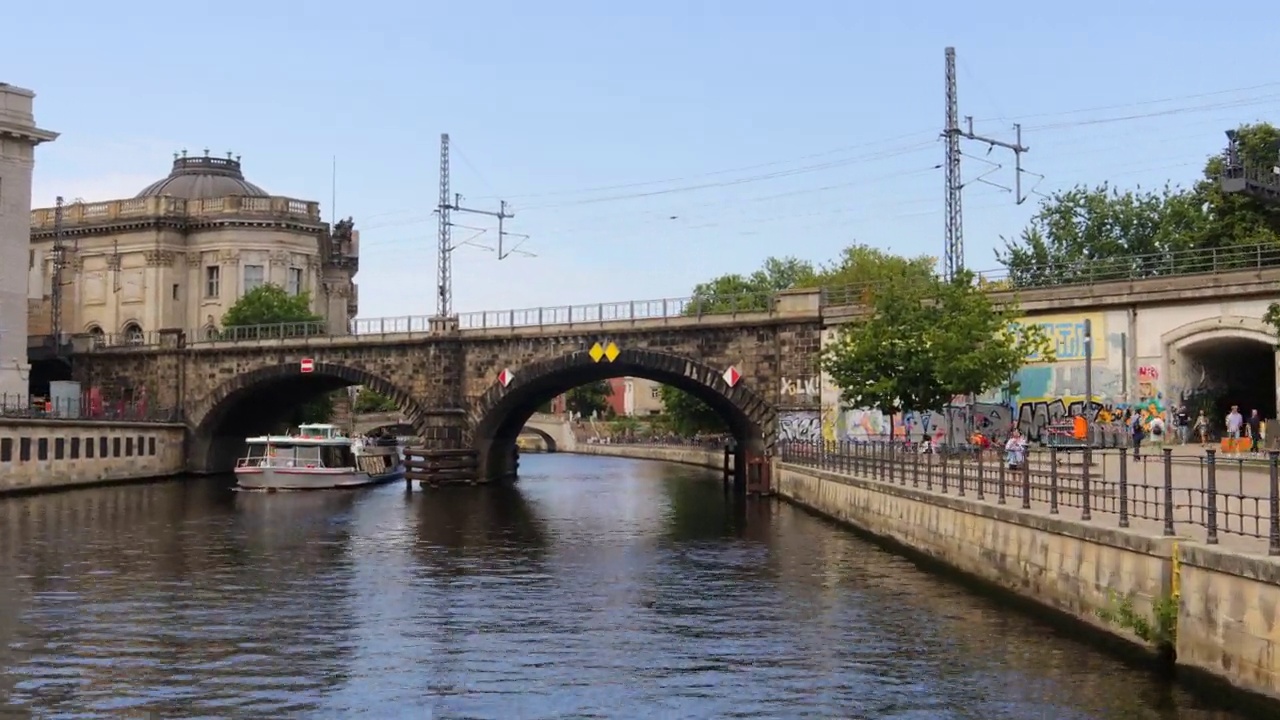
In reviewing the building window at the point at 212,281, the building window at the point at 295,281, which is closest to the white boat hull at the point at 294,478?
the building window at the point at 295,281

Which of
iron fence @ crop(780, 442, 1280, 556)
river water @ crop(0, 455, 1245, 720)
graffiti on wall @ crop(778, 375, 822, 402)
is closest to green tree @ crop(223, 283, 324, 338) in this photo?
graffiti on wall @ crop(778, 375, 822, 402)

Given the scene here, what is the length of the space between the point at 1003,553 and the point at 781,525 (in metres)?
19.2

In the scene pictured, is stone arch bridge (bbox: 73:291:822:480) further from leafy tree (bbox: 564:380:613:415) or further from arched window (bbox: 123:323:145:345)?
leafy tree (bbox: 564:380:613:415)

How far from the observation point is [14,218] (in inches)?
2778

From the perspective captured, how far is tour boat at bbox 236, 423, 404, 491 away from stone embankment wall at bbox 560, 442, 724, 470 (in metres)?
35.4

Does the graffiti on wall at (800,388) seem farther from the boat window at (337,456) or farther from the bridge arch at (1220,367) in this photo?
the boat window at (337,456)

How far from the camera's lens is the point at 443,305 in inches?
2872

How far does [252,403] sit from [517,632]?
206ft

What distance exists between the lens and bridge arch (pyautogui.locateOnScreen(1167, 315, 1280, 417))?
161 ft

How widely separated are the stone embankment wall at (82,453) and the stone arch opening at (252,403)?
45.4 inches

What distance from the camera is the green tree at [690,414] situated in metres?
114

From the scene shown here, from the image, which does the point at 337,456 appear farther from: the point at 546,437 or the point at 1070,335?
the point at 546,437

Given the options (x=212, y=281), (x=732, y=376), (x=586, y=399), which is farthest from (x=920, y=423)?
(x=586, y=399)

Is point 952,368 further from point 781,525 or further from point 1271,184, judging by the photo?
point 1271,184
